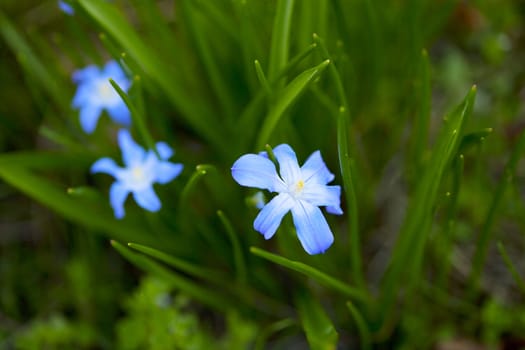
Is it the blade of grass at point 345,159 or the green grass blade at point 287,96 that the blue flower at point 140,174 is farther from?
the blade of grass at point 345,159

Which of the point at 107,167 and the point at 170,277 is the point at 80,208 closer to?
the point at 107,167

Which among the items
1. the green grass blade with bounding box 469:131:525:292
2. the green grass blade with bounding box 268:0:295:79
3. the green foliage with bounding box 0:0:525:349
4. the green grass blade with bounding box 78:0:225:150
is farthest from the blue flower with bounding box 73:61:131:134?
the green grass blade with bounding box 469:131:525:292

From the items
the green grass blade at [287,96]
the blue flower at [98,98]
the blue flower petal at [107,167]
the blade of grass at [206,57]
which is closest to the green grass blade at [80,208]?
the blue flower petal at [107,167]

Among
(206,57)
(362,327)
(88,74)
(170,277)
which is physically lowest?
(362,327)

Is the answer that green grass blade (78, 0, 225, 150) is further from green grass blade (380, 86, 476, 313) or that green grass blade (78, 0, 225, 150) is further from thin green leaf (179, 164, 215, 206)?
green grass blade (380, 86, 476, 313)

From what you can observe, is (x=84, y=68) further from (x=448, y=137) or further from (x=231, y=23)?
(x=448, y=137)

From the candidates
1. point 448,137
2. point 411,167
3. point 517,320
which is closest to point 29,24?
point 411,167

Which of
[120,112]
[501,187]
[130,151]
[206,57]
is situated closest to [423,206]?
[501,187]
